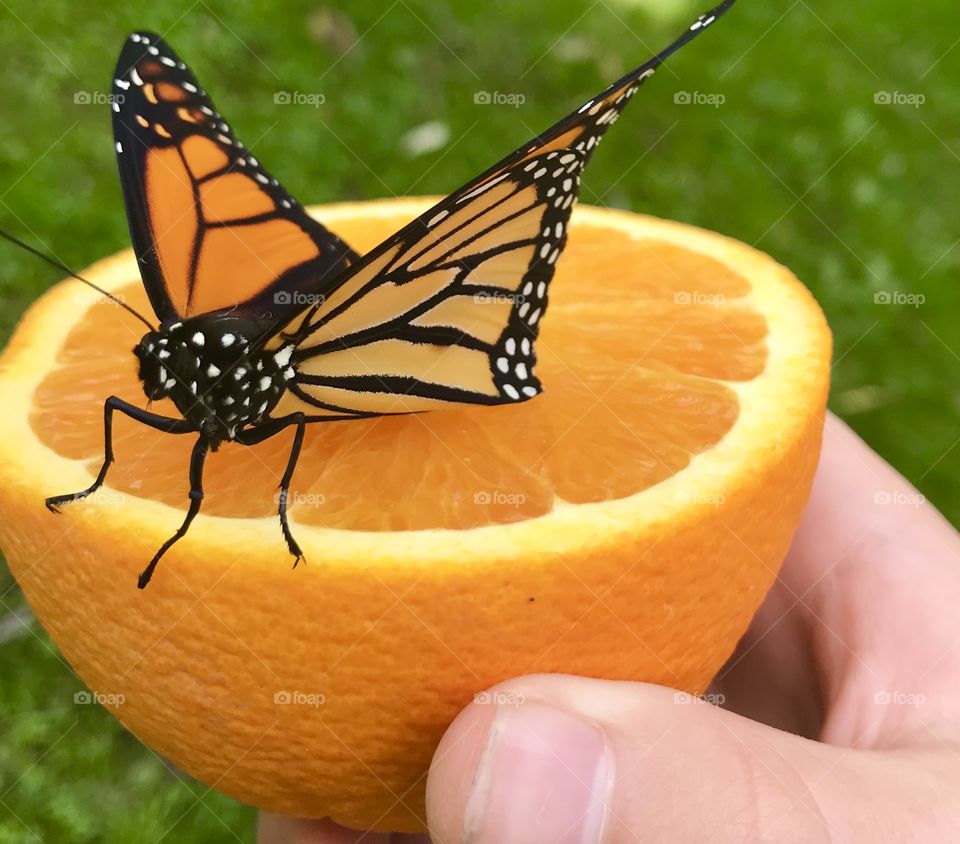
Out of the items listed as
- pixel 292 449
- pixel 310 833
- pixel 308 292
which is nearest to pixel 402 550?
pixel 292 449

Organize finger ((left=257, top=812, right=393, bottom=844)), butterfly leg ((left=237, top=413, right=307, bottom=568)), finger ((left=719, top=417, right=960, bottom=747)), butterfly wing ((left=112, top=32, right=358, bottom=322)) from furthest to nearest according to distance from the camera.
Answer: finger ((left=257, top=812, right=393, bottom=844)) < finger ((left=719, top=417, right=960, bottom=747)) < butterfly wing ((left=112, top=32, right=358, bottom=322)) < butterfly leg ((left=237, top=413, right=307, bottom=568))

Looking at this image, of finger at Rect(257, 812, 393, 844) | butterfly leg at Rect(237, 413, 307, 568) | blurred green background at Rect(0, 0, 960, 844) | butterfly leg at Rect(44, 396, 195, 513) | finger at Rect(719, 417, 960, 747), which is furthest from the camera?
blurred green background at Rect(0, 0, 960, 844)

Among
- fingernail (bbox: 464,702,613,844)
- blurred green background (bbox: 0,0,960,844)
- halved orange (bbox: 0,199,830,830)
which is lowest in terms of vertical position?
fingernail (bbox: 464,702,613,844)

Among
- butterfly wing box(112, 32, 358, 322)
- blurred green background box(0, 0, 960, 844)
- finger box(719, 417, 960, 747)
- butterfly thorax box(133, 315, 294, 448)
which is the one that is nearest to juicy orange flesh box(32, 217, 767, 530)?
butterfly thorax box(133, 315, 294, 448)

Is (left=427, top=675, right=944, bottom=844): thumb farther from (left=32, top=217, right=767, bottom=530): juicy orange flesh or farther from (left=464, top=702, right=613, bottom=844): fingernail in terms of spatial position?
(left=32, top=217, right=767, bottom=530): juicy orange flesh

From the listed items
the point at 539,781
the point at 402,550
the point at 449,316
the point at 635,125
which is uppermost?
the point at 635,125

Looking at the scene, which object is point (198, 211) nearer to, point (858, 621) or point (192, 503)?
point (192, 503)

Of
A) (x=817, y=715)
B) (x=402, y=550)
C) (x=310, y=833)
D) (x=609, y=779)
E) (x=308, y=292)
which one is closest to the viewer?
(x=402, y=550)
